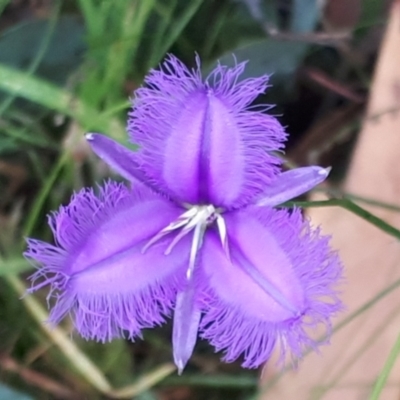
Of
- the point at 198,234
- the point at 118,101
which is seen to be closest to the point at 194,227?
the point at 198,234

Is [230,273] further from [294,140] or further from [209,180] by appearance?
[294,140]

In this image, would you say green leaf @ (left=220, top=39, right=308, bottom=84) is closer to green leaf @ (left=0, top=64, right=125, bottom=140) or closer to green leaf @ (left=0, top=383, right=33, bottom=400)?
green leaf @ (left=0, top=64, right=125, bottom=140)

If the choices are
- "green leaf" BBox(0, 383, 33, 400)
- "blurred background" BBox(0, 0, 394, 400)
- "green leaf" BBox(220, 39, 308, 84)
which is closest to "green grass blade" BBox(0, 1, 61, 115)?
"blurred background" BBox(0, 0, 394, 400)

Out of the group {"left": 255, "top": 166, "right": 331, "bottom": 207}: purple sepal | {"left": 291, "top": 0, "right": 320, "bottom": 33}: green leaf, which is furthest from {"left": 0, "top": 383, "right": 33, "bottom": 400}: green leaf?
{"left": 291, "top": 0, "right": 320, "bottom": 33}: green leaf

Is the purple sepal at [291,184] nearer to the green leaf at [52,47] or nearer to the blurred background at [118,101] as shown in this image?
the blurred background at [118,101]

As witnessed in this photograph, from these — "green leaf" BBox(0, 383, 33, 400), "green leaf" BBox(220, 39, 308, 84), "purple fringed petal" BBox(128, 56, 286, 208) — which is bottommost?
"green leaf" BBox(0, 383, 33, 400)

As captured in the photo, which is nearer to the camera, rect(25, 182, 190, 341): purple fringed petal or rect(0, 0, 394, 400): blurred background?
rect(25, 182, 190, 341): purple fringed petal

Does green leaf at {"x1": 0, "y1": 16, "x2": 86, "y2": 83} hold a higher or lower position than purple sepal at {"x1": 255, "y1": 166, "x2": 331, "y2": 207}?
higher

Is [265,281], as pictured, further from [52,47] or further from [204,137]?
[52,47]
